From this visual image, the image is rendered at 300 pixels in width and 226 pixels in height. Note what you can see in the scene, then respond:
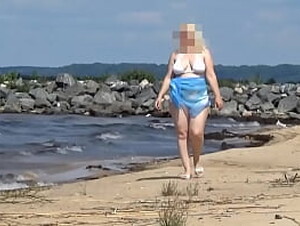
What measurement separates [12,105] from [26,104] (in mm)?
619

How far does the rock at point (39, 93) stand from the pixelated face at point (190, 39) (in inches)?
1341

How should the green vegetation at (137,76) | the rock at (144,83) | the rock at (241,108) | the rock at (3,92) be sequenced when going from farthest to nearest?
the green vegetation at (137,76)
the rock at (144,83)
the rock at (3,92)
the rock at (241,108)

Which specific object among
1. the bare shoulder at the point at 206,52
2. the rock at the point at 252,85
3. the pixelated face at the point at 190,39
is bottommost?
the rock at the point at 252,85

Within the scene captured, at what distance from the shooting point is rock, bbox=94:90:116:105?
148ft

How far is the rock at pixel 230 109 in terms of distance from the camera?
43.2 meters

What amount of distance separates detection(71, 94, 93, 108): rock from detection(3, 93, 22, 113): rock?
2591 mm

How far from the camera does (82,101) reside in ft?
150

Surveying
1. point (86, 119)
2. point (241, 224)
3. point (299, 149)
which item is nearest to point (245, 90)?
point (86, 119)

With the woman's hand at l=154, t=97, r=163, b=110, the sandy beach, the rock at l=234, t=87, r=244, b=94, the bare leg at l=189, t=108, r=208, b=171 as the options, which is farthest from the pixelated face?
Result: the rock at l=234, t=87, r=244, b=94

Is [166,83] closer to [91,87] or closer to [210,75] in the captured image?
[210,75]

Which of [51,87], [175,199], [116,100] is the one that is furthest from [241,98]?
[175,199]

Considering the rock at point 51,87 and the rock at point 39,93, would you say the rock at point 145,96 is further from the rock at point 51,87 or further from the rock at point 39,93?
the rock at point 51,87

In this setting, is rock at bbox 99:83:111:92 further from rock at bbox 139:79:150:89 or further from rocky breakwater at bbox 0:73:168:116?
rock at bbox 139:79:150:89

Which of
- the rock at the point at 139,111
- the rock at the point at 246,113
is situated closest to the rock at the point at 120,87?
the rock at the point at 139,111
